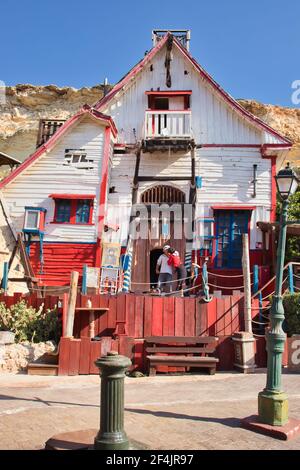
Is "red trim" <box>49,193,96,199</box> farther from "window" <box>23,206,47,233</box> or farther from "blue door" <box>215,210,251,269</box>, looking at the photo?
"blue door" <box>215,210,251,269</box>

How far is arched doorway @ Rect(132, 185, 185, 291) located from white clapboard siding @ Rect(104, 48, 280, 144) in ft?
8.00

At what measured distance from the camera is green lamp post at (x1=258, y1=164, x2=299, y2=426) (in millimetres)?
5406

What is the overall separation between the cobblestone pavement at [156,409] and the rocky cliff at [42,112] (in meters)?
34.0

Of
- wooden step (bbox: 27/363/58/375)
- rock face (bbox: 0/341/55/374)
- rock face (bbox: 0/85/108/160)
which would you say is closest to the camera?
wooden step (bbox: 27/363/58/375)

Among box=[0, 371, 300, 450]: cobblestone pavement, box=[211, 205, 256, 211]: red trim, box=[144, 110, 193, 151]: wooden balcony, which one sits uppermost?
box=[144, 110, 193, 151]: wooden balcony

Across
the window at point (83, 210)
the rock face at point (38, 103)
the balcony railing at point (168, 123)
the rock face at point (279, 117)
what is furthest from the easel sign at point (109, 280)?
the rock face at point (279, 117)

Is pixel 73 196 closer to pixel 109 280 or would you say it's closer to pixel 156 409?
pixel 109 280

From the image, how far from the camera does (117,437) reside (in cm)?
410

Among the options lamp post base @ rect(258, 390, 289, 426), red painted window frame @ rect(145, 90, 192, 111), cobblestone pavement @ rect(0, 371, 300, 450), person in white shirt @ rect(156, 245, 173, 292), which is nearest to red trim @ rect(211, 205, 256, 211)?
person in white shirt @ rect(156, 245, 173, 292)

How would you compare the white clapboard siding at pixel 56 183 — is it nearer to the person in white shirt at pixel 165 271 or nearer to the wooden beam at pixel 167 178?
the wooden beam at pixel 167 178

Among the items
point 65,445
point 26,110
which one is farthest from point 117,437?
point 26,110

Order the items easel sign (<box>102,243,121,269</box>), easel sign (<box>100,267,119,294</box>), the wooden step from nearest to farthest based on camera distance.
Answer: the wooden step < easel sign (<box>100,267,119,294</box>) < easel sign (<box>102,243,121,269</box>)

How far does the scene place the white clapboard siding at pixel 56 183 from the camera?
16062mm

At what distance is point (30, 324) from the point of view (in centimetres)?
1039
